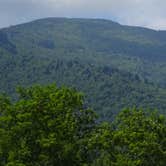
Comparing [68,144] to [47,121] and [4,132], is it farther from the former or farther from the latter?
[4,132]

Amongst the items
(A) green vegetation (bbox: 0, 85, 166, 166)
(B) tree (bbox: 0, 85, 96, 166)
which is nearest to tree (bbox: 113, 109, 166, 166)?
(A) green vegetation (bbox: 0, 85, 166, 166)

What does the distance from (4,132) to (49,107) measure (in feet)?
13.4

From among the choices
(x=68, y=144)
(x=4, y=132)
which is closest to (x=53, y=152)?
(x=68, y=144)

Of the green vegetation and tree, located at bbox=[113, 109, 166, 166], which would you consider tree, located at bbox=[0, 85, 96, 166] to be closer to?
the green vegetation

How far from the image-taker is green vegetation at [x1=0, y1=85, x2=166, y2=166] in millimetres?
40719

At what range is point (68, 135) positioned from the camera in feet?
139

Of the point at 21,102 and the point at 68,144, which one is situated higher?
the point at 21,102

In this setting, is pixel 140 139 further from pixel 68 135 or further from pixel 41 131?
pixel 41 131


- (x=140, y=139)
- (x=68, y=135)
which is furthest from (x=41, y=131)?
(x=140, y=139)

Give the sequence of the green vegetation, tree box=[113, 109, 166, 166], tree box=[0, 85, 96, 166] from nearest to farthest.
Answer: tree box=[0, 85, 96, 166] → the green vegetation → tree box=[113, 109, 166, 166]

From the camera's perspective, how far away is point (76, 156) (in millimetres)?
41719

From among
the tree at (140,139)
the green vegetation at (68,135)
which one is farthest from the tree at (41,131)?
the tree at (140,139)

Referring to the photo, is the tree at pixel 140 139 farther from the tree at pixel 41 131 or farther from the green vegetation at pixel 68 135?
A: the tree at pixel 41 131

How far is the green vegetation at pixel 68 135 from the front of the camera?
134ft
